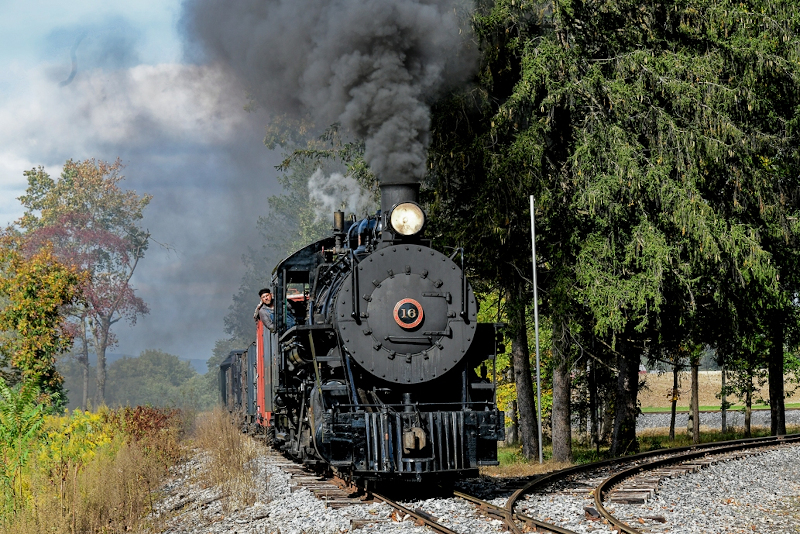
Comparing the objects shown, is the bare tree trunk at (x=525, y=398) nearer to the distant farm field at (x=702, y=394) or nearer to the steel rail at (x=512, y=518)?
Result: the steel rail at (x=512, y=518)

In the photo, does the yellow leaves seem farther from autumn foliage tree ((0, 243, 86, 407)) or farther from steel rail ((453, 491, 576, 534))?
autumn foliage tree ((0, 243, 86, 407))

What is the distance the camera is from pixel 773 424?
73.4 ft

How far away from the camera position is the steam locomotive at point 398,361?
9.73 meters

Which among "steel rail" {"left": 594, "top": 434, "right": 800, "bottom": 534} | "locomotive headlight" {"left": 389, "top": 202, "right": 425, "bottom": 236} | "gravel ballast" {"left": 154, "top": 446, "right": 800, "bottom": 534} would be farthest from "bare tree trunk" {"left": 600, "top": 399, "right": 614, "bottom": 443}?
"locomotive headlight" {"left": 389, "top": 202, "right": 425, "bottom": 236}

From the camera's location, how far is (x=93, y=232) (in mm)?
43156

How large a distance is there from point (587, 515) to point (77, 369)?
67647mm

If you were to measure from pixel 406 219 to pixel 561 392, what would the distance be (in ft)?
27.3

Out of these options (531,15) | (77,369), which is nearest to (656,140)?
(531,15)

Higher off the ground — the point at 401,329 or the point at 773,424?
the point at 401,329

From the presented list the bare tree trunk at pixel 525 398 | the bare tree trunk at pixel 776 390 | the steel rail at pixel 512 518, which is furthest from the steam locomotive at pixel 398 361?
the bare tree trunk at pixel 776 390

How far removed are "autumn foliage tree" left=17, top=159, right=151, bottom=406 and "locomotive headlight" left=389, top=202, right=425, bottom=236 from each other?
109 ft

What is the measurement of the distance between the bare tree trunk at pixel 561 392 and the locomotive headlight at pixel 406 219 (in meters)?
5.69

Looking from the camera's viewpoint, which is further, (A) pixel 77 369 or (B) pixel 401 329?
(A) pixel 77 369

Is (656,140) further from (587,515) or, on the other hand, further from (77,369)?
(77,369)
